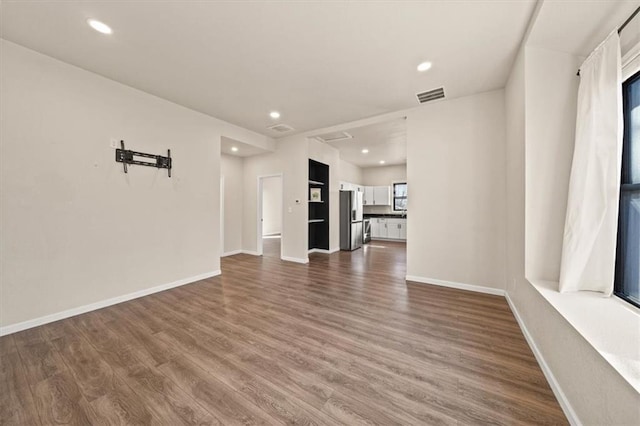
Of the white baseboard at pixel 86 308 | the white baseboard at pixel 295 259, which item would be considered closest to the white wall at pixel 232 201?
the white baseboard at pixel 295 259

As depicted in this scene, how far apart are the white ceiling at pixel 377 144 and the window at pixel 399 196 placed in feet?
3.03

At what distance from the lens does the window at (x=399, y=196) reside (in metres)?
8.80

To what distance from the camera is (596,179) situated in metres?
1.69

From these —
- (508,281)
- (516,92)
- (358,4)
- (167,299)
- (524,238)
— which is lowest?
(167,299)

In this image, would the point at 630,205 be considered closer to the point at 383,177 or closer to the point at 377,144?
the point at 377,144

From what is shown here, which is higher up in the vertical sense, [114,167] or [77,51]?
[77,51]

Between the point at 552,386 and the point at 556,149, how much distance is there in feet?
6.39

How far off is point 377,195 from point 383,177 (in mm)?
787

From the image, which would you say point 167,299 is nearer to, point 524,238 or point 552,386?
point 552,386

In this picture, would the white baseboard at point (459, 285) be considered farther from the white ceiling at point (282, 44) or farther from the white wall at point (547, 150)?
the white ceiling at point (282, 44)

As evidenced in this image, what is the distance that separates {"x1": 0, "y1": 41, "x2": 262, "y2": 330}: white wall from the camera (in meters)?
2.42


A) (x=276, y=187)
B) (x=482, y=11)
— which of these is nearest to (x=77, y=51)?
(x=482, y=11)

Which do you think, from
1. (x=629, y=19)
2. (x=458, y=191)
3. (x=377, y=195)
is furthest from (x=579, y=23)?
(x=377, y=195)

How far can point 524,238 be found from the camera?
228cm
